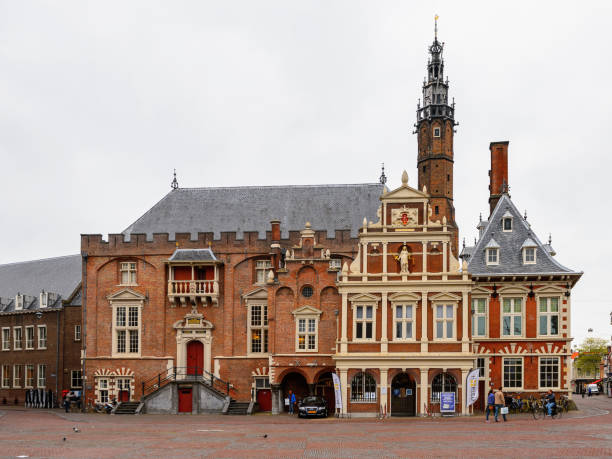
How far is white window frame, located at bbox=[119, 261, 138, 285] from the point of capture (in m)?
54.8

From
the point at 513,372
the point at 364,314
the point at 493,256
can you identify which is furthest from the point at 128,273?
the point at 513,372

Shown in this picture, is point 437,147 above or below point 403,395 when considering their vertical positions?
above

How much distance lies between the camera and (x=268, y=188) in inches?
2340

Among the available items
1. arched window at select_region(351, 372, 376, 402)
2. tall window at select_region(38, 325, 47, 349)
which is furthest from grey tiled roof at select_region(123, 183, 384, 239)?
tall window at select_region(38, 325, 47, 349)

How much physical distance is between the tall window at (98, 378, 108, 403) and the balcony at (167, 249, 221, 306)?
7.25 m

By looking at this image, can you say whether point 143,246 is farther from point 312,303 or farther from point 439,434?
point 439,434

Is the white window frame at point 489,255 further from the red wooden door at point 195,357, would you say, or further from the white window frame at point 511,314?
the red wooden door at point 195,357

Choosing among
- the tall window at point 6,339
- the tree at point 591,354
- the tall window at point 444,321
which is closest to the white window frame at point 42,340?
the tall window at point 6,339

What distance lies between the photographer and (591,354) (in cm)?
13388

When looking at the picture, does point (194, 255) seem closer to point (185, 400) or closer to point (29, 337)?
point (185, 400)

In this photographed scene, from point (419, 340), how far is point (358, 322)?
3.71 meters

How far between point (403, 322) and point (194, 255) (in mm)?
15453

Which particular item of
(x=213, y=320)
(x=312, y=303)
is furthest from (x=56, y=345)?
(x=312, y=303)

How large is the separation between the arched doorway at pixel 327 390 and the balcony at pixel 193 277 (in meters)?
9.28
